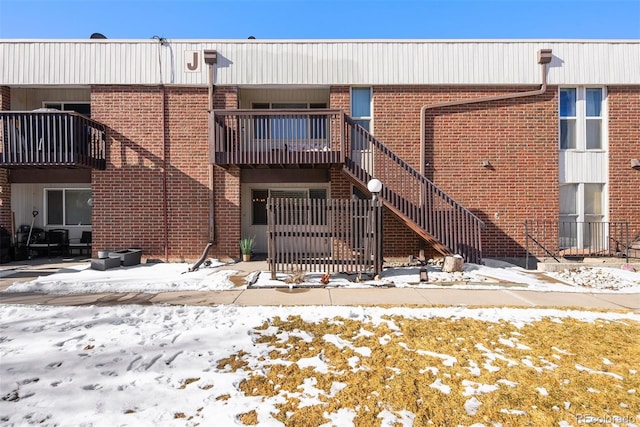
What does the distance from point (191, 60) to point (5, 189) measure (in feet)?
23.1

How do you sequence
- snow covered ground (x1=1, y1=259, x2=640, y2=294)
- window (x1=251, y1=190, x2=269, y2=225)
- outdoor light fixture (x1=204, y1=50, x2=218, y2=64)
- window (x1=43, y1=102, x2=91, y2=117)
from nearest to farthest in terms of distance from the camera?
snow covered ground (x1=1, y1=259, x2=640, y2=294), outdoor light fixture (x1=204, y1=50, x2=218, y2=64), window (x1=43, y1=102, x2=91, y2=117), window (x1=251, y1=190, x2=269, y2=225)

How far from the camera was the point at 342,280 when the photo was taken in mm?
7262

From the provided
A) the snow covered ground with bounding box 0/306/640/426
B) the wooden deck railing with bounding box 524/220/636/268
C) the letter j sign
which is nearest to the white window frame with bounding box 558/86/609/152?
the wooden deck railing with bounding box 524/220/636/268

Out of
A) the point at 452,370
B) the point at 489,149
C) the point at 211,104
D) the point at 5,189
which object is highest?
the point at 211,104

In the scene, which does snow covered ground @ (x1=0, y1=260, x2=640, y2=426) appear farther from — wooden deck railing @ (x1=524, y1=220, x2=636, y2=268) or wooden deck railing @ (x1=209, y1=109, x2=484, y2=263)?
wooden deck railing @ (x1=524, y1=220, x2=636, y2=268)

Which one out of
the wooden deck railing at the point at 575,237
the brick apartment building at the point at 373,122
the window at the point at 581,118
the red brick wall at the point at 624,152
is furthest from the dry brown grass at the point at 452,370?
the window at the point at 581,118

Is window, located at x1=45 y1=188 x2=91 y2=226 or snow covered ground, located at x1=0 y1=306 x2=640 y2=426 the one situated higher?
window, located at x1=45 y1=188 x2=91 y2=226

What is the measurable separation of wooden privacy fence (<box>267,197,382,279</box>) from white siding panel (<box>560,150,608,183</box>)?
721 centimetres

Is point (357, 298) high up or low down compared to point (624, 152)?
down

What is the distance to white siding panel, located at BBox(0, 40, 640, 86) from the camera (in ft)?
32.9

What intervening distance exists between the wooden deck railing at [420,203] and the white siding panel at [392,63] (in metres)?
2.56

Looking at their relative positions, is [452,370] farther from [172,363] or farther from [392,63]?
[392,63]

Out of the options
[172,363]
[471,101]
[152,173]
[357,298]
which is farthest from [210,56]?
[172,363]

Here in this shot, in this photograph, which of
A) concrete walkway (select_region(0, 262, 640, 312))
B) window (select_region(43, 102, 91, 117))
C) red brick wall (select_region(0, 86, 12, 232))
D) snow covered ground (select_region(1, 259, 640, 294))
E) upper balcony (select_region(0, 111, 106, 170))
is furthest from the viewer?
window (select_region(43, 102, 91, 117))
